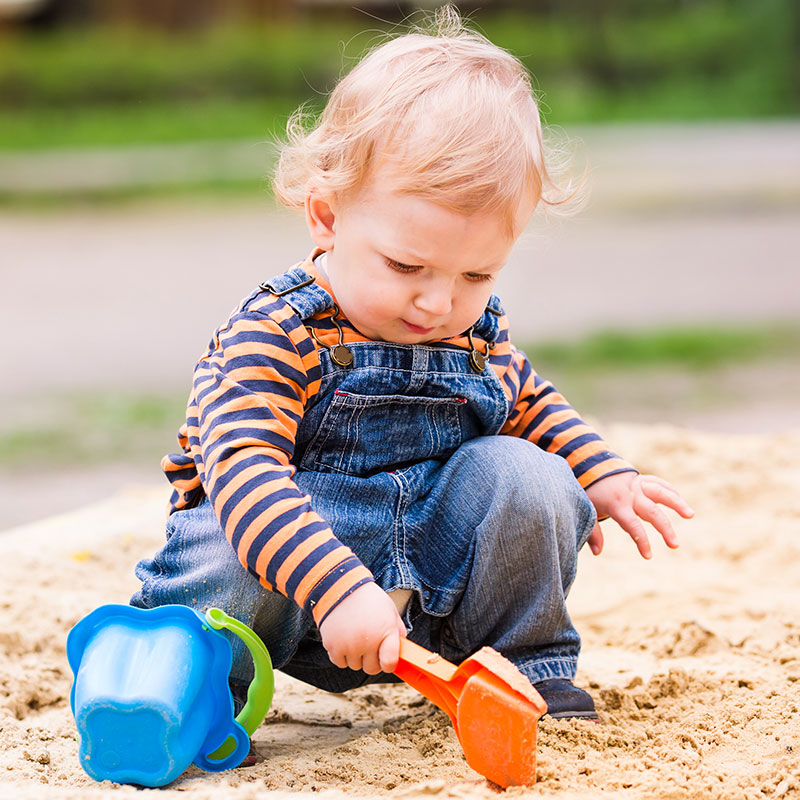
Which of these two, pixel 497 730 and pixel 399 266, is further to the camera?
pixel 399 266

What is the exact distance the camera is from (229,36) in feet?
53.2

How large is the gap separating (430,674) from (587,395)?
3.34m

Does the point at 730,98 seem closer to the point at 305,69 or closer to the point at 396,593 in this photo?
the point at 305,69

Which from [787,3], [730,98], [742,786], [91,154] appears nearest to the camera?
[742,786]

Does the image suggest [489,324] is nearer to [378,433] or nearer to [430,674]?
[378,433]

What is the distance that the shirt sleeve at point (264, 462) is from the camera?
1.40 meters

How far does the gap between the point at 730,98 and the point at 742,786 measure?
14692mm

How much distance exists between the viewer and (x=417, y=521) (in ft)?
5.25

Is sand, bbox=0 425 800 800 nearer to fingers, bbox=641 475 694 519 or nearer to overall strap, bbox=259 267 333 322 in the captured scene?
fingers, bbox=641 475 694 519

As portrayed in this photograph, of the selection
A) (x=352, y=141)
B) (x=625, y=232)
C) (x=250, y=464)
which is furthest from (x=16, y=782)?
(x=625, y=232)

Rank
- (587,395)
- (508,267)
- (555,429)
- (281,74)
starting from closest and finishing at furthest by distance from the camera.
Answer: (555,429)
(587,395)
(508,267)
(281,74)

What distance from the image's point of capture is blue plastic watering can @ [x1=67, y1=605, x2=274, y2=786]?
139cm

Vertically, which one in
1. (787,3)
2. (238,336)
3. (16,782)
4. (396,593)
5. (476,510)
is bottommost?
(16,782)

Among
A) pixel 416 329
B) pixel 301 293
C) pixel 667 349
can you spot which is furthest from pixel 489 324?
pixel 667 349
